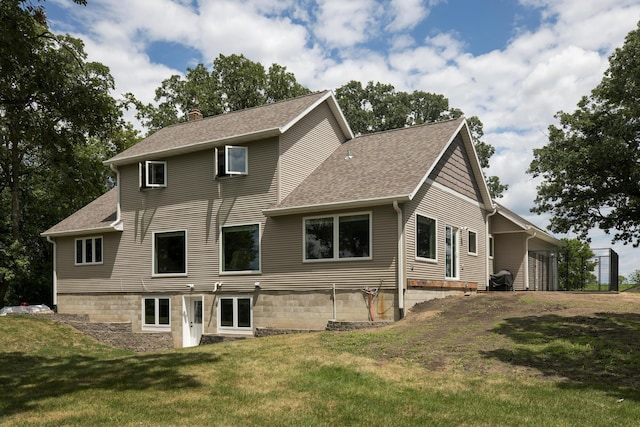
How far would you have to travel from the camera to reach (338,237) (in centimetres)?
1766

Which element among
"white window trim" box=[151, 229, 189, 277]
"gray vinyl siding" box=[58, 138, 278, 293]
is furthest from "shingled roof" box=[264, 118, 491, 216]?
"white window trim" box=[151, 229, 189, 277]

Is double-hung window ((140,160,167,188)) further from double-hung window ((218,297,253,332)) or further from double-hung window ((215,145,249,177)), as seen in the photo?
double-hung window ((218,297,253,332))

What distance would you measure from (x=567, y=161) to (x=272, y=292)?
57.2 feet

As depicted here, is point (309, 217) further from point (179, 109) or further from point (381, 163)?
point (179, 109)

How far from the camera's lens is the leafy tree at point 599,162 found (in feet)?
85.4

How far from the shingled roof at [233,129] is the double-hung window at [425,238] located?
538 centimetres

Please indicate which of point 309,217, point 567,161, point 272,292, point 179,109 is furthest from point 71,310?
point 567,161

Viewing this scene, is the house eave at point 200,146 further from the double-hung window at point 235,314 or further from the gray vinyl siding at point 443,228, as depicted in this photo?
the double-hung window at point 235,314

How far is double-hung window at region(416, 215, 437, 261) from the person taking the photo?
702 inches

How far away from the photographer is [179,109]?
137 ft

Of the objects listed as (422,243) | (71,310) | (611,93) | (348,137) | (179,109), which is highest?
(179,109)

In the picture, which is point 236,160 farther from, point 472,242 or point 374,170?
point 472,242

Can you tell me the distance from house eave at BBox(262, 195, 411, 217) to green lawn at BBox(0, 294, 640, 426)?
3.45 meters

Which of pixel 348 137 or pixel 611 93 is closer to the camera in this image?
pixel 348 137
